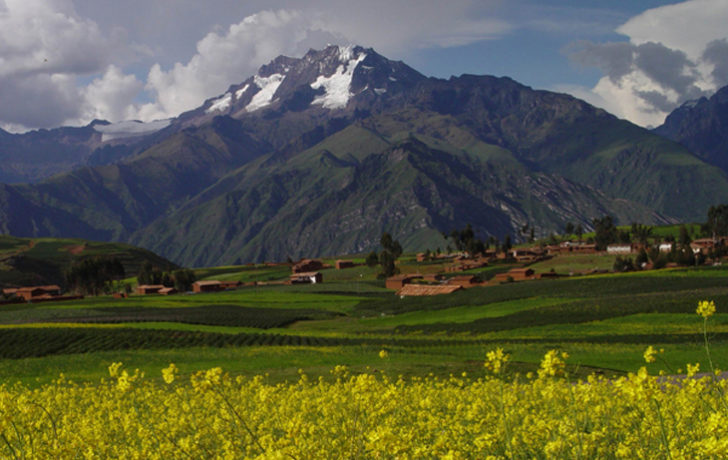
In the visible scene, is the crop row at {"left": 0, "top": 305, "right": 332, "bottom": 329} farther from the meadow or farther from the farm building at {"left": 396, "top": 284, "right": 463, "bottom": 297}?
the farm building at {"left": 396, "top": 284, "right": 463, "bottom": 297}

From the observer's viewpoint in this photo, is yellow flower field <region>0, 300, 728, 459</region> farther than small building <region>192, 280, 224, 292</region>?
No

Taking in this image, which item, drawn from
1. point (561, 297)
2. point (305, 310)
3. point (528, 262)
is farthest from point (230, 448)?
point (528, 262)

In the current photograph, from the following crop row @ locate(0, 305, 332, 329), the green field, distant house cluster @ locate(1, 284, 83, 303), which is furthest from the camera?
distant house cluster @ locate(1, 284, 83, 303)

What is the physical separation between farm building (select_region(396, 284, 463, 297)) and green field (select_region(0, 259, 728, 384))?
5.96 meters

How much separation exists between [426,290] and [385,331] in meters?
49.4

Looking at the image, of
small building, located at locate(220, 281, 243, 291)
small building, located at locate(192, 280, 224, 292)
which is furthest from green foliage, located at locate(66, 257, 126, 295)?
small building, located at locate(220, 281, 243, 291)

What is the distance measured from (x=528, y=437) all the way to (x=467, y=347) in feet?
169

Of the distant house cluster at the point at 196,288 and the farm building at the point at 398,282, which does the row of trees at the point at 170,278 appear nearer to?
the distant house cluster at the point at 196,288

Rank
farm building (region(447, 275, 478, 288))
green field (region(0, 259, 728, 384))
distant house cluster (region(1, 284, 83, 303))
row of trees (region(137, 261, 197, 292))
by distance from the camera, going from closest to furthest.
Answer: green field (region(0, 259, 728, 384)) < farm building (region(447, 275, 478, 288)) < distant house cluster (region(1, 284, 83, 303)) < row of trees (region(137, 261, 197, 292))

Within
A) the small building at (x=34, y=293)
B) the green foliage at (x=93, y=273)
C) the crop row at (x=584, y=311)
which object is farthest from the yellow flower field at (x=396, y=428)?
the green foliage at (x=93, y=273)

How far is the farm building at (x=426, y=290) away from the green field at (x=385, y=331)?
5956 millimetres

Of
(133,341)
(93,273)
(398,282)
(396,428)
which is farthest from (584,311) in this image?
(93,273)

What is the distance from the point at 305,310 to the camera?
112812 mm

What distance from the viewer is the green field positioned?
156 feet
